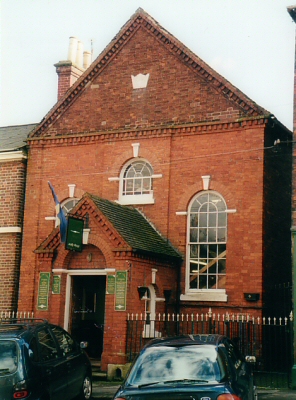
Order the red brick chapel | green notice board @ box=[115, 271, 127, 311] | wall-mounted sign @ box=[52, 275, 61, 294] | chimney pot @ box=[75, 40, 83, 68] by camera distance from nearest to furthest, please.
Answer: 1. green notice board @ box=[115, 271, 127, 311]
2. the red brick chapel
3. wall-mounted sign @ box=[52, 275, 61, 294]
4. chimney pot @ box=[75, 40, 83, 68]

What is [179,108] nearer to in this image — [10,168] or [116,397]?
[10,168]

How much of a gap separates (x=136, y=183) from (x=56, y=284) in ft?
14.4

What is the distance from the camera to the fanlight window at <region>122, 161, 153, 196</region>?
832 inches

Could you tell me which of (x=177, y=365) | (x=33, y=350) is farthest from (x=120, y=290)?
(x=177, y=365)

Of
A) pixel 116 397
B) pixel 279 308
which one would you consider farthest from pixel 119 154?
pixel 116 397

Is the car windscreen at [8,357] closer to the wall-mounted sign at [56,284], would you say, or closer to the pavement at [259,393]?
the pavement at [259,393]

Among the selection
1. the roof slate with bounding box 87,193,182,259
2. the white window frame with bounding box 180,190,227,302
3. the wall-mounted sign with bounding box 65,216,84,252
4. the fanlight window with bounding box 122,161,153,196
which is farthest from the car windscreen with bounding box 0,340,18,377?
the fanlight window with bounding box 122,161,153,196

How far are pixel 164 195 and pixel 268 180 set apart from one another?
10.9ft

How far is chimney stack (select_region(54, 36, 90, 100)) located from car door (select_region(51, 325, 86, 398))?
13551 mm

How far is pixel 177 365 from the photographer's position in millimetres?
8977

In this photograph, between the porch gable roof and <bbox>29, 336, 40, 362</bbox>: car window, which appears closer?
<bbox>29, 336, 40, 362</bbox>: car window

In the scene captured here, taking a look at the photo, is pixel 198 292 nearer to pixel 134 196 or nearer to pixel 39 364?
pixel 134 196

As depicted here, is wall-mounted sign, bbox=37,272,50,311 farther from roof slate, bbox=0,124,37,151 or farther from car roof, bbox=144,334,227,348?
car roof, bbox=144,334,227,348

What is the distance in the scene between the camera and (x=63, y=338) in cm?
1255
